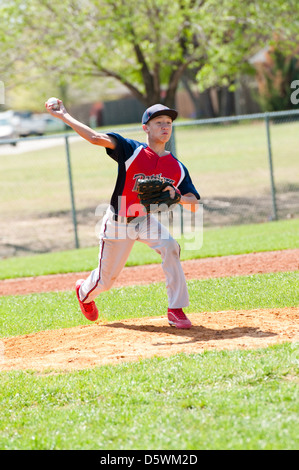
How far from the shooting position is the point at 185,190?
20.2ft

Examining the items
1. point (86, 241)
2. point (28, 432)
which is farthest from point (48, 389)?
point (86, 241)

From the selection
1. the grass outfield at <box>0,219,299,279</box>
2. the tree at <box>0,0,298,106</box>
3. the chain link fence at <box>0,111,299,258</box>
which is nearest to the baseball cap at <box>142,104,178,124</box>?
the grass outfield at <box>0,219,299,279</box>

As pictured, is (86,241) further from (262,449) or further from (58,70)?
(262,449)

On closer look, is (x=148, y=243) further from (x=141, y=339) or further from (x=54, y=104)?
(x=54, y=104)

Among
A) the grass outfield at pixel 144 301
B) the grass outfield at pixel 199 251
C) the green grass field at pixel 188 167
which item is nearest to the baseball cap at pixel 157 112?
the grass outfield at pixel 144 301

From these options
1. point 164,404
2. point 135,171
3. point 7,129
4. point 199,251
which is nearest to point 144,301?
point 135,171

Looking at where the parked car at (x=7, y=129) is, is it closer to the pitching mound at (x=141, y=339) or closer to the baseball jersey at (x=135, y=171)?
the pitching mound at (x=141, y=339)

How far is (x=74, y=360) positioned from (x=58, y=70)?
38.5 ft

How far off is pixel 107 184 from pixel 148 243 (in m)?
15.0

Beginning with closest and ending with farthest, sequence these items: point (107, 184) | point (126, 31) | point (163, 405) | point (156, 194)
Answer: point (163, 405) < point (156, 194) < point (126, 31) < point (107, 184)

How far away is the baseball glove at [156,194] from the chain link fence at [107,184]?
8028 millimetres

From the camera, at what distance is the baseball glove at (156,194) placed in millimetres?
5652

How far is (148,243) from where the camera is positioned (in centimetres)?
625

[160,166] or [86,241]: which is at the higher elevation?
[160,166]
